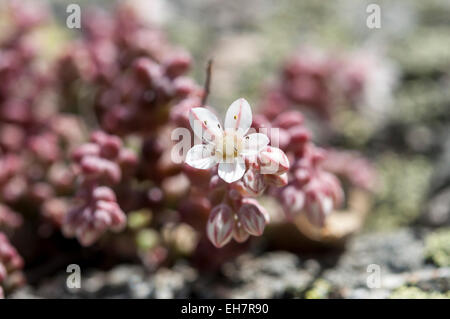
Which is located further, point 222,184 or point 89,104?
point 89,104

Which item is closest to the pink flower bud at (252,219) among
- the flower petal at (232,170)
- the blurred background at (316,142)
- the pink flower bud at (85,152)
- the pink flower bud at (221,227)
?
the pink flower bud at (221,227)

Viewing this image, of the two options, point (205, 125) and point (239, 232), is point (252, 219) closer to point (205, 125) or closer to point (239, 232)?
point (239, 232)

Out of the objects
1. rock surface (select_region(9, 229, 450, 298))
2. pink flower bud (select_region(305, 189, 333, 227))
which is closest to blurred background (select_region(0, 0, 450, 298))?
rock surface (select_region(9, 229, 450, 298))

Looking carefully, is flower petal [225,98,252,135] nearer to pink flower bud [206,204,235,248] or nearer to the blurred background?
pink flower bud [206,204,235,248]

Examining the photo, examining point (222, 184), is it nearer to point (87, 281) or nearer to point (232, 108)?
point (232, 108)

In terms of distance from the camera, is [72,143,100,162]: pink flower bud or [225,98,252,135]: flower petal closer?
[225,98,252,135]: flower petal

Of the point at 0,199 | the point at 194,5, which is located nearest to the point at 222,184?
the point at 0,199
